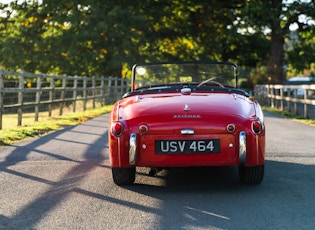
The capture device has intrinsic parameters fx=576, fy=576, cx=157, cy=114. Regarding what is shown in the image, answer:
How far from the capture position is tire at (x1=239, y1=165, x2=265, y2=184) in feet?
18.6

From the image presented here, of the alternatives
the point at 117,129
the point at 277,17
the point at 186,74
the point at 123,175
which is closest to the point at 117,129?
the point at 117,129

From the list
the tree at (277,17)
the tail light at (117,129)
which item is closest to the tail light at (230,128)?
the tail light at (117,129)

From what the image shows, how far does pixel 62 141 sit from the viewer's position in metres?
10.2

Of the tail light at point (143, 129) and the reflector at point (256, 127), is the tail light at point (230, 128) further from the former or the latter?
the tail light at point (143, 129)

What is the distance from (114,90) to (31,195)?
24.3 metres

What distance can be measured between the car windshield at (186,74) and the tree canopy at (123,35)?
26020mm

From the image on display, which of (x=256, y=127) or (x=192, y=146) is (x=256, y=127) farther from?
(x=192, y=146)

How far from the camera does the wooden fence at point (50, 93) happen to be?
1355 cm

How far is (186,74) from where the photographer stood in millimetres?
7547

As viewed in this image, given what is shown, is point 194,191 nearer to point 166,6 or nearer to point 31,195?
point 31,195

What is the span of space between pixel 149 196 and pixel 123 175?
529 millimetres

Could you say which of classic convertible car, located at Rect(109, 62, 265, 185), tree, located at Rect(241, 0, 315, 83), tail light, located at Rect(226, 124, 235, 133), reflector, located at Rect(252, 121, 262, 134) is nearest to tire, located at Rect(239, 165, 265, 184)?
classic convertible car, located at Rect(109, 62, 265, 185)

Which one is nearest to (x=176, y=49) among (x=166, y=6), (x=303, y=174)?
(x=166, y=6)

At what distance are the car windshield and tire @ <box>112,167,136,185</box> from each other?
1.81 metres
